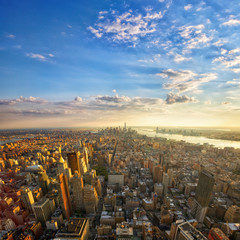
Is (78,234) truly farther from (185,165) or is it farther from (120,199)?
(185,165)

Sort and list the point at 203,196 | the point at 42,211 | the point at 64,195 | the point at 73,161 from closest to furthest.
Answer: the point at 42,211
the point at 64,195
the point at 203,196
the point at 73,161

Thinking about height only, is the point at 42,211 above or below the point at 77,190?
below

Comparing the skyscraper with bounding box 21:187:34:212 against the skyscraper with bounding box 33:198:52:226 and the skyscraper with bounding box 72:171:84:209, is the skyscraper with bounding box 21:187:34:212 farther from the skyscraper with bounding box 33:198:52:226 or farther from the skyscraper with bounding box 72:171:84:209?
the skyscraper with bounding box 72:171:84:209

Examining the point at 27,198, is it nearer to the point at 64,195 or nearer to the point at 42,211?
the point at 42,211

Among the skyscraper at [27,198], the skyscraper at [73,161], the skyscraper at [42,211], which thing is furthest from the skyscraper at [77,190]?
the skyscraper at [73,161]

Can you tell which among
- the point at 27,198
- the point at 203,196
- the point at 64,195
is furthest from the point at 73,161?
the point at 203,196

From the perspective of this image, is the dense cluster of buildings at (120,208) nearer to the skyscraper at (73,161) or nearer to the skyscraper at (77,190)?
the skyscraper at (77,190)

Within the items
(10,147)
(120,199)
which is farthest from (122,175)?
(10,147)

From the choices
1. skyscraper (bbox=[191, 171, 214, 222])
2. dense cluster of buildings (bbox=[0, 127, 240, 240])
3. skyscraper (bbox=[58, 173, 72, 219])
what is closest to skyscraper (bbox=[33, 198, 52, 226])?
dense cluster of buildings (bbox=[0, 127, 240, 240])
